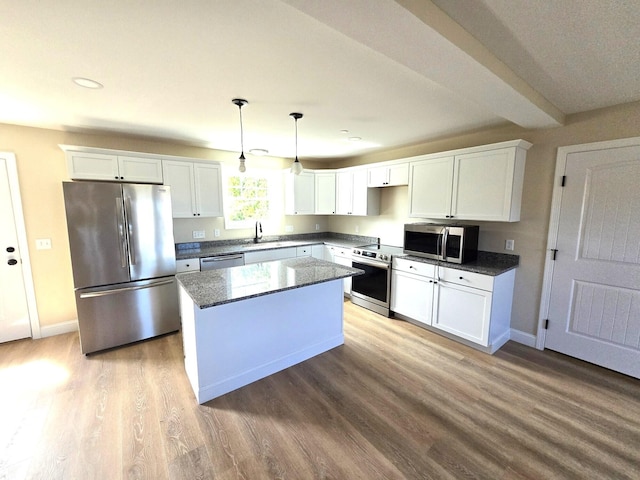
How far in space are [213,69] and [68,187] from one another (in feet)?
6.78

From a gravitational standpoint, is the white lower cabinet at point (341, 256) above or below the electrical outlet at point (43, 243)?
below

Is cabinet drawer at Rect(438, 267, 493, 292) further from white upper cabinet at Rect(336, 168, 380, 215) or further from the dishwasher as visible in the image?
the dishwasher

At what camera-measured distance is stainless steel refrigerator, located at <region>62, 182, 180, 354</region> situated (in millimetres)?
2760

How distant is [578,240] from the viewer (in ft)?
8.68

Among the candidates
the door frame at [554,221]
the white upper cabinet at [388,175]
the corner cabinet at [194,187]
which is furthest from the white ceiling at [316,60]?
the white upper cabinet at [388,175]

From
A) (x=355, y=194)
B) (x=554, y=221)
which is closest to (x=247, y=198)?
(x=355, y=194)

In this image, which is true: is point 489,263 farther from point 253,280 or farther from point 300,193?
point 300,193

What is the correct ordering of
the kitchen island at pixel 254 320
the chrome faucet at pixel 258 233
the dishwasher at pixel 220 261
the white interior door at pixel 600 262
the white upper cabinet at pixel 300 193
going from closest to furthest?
the kitchen island at pixel 254 320, the white interior door at pixel 600 262, the dishwasher at pixel 220 261, the chrome faucet at pixel 258 233, the white upper cabinet at pixel 300 193

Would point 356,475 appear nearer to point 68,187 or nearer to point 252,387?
point 252,387

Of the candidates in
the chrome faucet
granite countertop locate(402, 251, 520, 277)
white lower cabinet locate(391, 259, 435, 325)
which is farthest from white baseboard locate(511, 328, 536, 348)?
the chrome faucet

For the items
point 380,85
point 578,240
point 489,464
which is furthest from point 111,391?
point 578,240

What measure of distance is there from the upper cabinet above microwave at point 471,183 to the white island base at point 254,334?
64.0 inches

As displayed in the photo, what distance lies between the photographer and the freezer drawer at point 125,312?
2.83m

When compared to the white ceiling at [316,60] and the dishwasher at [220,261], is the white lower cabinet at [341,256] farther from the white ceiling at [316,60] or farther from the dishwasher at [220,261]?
the white ceiling at [316,60]
